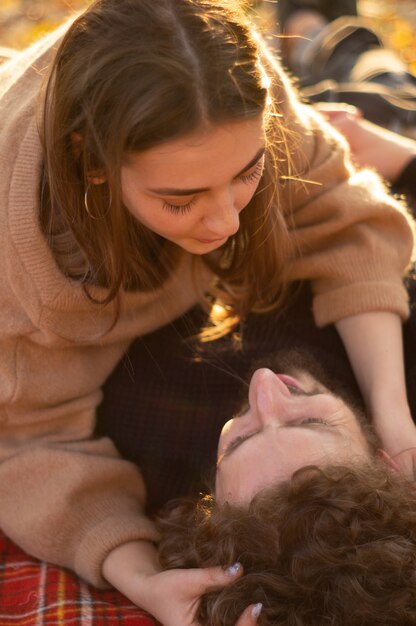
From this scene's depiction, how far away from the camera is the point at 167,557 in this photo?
1.72 meters

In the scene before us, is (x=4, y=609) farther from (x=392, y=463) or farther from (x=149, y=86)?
(x=149, y=86)

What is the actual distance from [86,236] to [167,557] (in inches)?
A: 25.9

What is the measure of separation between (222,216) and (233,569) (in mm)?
634

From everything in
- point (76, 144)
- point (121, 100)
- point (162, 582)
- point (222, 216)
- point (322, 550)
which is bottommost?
point (162, 582)

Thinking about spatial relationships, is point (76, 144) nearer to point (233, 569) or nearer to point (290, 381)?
point (290, 381)

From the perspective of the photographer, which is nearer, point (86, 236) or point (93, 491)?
point (86, 236)

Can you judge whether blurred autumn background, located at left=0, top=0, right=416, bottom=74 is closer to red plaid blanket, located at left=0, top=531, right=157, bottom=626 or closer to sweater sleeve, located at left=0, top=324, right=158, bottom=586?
sweater sleeve, located at left=0, top=324, right=158, bottom=586

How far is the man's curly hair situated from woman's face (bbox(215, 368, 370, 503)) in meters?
0.04

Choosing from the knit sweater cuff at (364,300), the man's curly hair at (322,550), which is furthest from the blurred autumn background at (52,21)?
the man's curly hair at (322,550)

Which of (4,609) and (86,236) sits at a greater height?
(86,236)

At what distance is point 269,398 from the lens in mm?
1663

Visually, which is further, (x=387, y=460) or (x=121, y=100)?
(x=387, y=460)

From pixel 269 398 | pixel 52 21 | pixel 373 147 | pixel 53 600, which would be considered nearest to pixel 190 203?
pixel 269 398

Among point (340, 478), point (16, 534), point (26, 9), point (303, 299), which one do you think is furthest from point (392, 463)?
point (26, 9)
